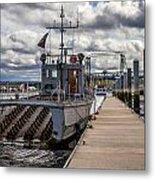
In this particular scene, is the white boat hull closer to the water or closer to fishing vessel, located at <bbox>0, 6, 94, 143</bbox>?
fishing vessel, located at <bbox>0, 6, 94, 143</bbox>

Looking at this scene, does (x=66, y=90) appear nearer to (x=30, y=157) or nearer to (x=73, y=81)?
(x=73, y=81)

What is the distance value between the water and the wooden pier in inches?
2.6

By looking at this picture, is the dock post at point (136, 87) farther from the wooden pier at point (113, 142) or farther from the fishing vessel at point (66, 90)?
the fishing vessel at point (66, 90)

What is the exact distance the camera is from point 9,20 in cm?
332

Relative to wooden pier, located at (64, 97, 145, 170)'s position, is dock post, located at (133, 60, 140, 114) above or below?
above

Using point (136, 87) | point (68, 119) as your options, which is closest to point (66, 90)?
point (68, 119)

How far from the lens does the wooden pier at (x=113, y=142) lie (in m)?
3.12

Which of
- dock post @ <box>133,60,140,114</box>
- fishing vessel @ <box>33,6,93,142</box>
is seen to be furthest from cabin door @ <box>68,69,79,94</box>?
dock post @ <box>133,60,140,114</box>

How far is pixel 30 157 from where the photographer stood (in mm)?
3297

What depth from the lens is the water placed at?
3.26 m

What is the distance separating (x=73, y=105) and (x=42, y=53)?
1.27 feet

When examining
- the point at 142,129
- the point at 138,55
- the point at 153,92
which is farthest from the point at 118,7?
the point at 142,129

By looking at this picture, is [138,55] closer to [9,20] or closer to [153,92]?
[153,92]

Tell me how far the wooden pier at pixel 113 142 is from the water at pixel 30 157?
0.22 feet
